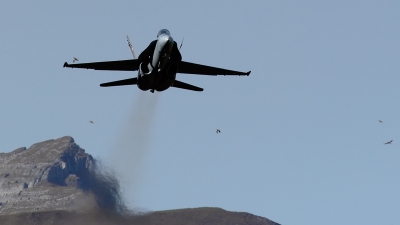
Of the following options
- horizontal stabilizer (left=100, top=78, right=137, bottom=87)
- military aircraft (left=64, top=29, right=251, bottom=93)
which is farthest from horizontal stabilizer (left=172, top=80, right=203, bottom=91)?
horizontal stabilizer (left=100, top=78, right=137, bottom=87)

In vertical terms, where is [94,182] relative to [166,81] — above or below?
above

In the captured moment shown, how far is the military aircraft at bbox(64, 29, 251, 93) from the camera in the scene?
68.4 metres

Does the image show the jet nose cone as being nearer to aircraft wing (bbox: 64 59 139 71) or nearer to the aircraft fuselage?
the aircraft fuselage

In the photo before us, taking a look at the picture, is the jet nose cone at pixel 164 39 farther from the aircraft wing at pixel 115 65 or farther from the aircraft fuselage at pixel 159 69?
the aircraft wing at pixel 115 65

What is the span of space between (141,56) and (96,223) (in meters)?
61.7

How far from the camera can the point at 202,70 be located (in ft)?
244

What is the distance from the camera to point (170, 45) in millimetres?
67438

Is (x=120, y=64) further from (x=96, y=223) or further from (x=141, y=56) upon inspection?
(x=96, y=223)

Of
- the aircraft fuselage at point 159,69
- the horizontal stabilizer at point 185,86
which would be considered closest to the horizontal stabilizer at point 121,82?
the aircraft fuselage at point 159,69

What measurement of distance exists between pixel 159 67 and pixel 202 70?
602cm

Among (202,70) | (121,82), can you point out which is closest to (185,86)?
(202,70)

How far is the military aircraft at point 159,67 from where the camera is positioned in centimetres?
6838

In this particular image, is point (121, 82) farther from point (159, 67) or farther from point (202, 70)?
point (202, 70)

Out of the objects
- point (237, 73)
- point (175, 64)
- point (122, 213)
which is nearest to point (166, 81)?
point (175, 64)
